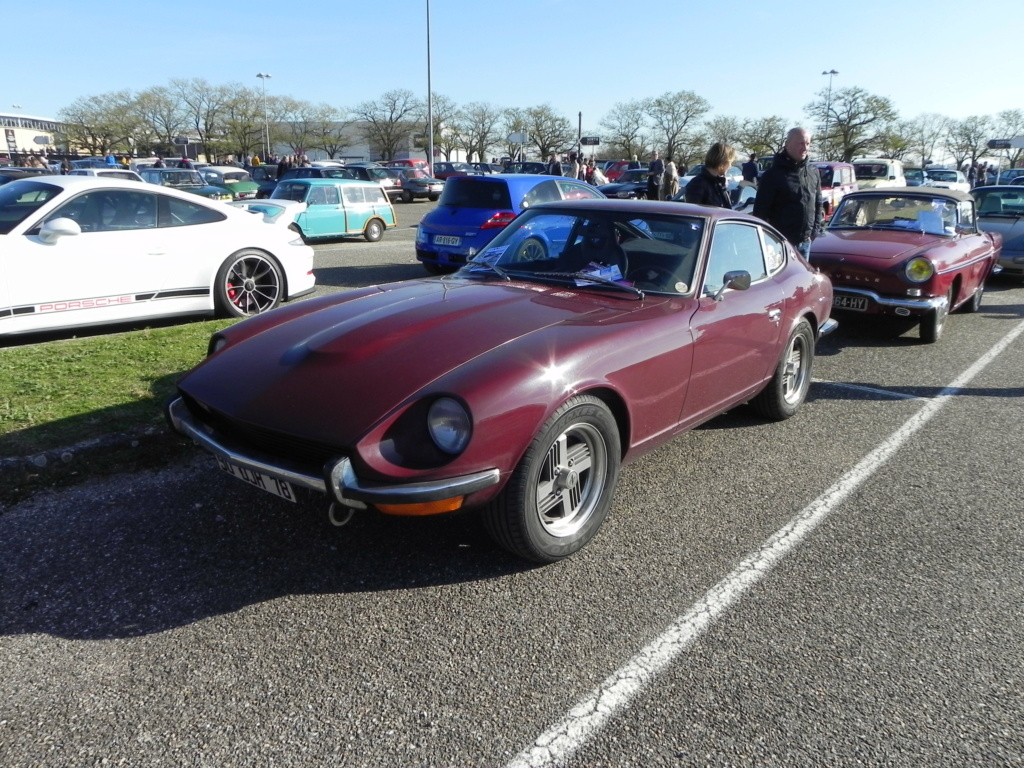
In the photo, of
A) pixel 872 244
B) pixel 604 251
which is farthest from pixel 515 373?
pixel 872 244

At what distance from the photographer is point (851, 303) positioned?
7.63m

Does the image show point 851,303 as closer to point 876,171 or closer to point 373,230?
point 373,230

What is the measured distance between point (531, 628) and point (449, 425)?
31.7 inches

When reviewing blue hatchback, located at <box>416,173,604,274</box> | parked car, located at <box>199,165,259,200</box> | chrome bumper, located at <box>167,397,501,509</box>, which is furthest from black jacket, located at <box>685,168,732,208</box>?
parked car, located at <box>199,165,259,200</box>

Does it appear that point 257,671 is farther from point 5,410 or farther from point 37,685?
point 5,410

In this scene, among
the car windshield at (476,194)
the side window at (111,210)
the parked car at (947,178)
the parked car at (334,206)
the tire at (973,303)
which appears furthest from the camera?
the parked car at (947,178)

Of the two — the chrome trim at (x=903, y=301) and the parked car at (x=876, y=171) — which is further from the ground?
the parked car at (x=876, y=171)

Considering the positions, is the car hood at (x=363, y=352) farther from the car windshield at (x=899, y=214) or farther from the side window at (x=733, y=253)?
the car windshield at (x=899, y=214)

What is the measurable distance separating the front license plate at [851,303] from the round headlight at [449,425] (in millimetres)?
5970

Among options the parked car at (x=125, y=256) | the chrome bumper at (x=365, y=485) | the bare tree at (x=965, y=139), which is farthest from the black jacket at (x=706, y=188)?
the bare tree at (x=965, y=139)

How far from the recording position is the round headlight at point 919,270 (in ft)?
24.1

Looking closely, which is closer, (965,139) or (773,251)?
(773,251)

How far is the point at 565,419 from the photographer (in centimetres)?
307

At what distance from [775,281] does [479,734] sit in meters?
3.50
